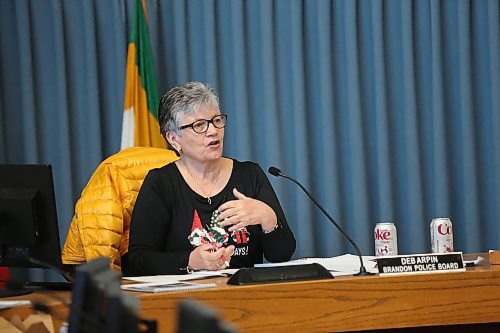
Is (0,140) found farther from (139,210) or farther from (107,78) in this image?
(139,210)

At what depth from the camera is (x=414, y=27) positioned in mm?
4414

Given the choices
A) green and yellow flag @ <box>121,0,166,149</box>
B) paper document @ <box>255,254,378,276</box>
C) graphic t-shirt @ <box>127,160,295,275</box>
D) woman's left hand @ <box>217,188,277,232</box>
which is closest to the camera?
paper document @ <box>255,254,378,276</box>

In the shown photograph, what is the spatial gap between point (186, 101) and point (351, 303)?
1121mm

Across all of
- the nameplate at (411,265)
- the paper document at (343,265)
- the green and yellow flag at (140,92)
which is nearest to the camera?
the nameplate at (411,265)

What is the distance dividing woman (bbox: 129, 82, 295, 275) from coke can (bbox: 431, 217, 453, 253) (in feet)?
1.75

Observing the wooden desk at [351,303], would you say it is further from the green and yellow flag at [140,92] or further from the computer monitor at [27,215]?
the green and yellow flag at [140,92]

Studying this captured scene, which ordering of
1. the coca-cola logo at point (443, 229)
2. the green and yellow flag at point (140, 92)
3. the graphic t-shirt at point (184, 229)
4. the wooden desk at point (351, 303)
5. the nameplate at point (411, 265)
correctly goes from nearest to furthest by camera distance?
the wooden desk at point (351, 303) < the nameplate at point (411, 265) < the coca-cola logo at point (443, 229) < the graphic t-shirt at point (184, 229) < the green and yellow flag at point (140, 92)

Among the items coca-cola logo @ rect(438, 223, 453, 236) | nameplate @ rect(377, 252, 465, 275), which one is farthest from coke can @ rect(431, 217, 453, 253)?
nameplate @ rect(377, 252, 465, 275)

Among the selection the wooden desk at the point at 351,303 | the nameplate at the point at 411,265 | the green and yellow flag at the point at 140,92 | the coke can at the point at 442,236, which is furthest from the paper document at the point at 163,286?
the green and yellow flag at the point at 140,92

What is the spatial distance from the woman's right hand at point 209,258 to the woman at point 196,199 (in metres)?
0.19

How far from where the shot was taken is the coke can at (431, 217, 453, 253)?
2.42m

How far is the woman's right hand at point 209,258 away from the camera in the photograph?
2490 mm

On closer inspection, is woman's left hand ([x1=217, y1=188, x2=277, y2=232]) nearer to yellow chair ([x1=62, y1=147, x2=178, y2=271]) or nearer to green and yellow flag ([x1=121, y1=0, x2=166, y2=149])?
yellow chair ([x1=62, y1=147, x2=178, y2=271])

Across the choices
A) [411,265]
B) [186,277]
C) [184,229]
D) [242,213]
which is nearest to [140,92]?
[184,229]
